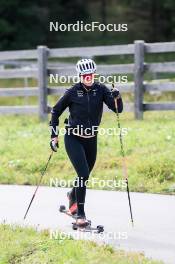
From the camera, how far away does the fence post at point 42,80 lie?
17.0 metres

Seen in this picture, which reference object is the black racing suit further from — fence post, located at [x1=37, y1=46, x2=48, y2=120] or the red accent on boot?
fence post, located at [x1=37, y1=46, x2=48, y2=120]

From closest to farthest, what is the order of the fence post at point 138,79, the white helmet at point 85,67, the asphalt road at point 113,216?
the asphalt road at point 113,216 < the white helmet at point 85,67 < the fence post at point 138,79

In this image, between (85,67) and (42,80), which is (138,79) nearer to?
(42,80)

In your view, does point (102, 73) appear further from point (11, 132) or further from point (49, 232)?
point (49, 232)

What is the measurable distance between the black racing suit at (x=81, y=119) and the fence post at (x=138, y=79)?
6.75 m

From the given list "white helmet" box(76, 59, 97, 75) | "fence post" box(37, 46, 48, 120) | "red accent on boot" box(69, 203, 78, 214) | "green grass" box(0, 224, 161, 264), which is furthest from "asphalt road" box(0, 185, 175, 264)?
"fence post" box(37, 46, 48, 120)

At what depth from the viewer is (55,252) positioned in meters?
7.46

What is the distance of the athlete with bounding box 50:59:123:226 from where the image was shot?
29.2 ft

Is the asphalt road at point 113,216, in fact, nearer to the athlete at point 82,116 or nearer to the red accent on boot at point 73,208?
the red accent on boot at point 73,208

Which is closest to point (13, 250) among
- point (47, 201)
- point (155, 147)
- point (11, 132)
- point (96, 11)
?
point (47, 201)

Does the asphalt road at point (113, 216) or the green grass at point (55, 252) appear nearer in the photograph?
the green grass at point (55, 252)

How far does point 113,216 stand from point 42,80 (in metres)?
7.91

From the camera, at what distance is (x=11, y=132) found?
50.8ft

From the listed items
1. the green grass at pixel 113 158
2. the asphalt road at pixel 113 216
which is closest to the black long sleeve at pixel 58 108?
the asphalt road at pixel 113 216
